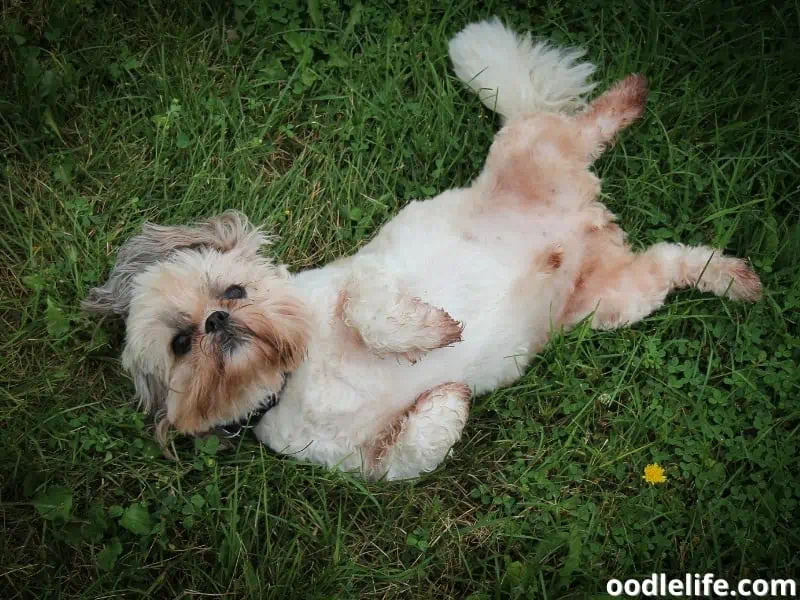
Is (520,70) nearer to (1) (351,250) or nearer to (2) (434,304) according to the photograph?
(1) (351,250)

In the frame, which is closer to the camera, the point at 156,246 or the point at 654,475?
the point at 156,246

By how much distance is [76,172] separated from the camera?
4.23 metres

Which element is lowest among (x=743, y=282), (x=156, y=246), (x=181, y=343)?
(x=743, y=282)

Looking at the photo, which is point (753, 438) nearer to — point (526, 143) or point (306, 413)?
point (526, 143)

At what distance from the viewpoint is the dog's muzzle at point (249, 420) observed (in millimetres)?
3239

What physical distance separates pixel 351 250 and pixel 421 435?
140 centimetres

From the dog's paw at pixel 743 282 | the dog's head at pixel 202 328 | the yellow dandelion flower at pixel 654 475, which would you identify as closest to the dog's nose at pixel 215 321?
the dog's head at pixel 202 328

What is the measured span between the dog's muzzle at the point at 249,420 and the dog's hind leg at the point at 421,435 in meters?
0.51

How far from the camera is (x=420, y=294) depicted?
3.36m

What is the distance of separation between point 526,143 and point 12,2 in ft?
10.5

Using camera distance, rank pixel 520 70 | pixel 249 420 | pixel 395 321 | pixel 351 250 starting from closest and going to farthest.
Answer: pixel 395 321 → pixel 249 420 → pixel 520 70 → pixel 351 250

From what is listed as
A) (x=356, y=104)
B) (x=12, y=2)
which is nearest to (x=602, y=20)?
(x=356, y=104)

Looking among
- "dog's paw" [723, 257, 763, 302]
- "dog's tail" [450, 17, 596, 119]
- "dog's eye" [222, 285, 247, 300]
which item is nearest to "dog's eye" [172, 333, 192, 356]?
"dog's eye" [222, 285, 247, 300]

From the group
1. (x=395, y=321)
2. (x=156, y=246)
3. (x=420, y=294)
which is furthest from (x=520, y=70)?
(x=156, y=246)
